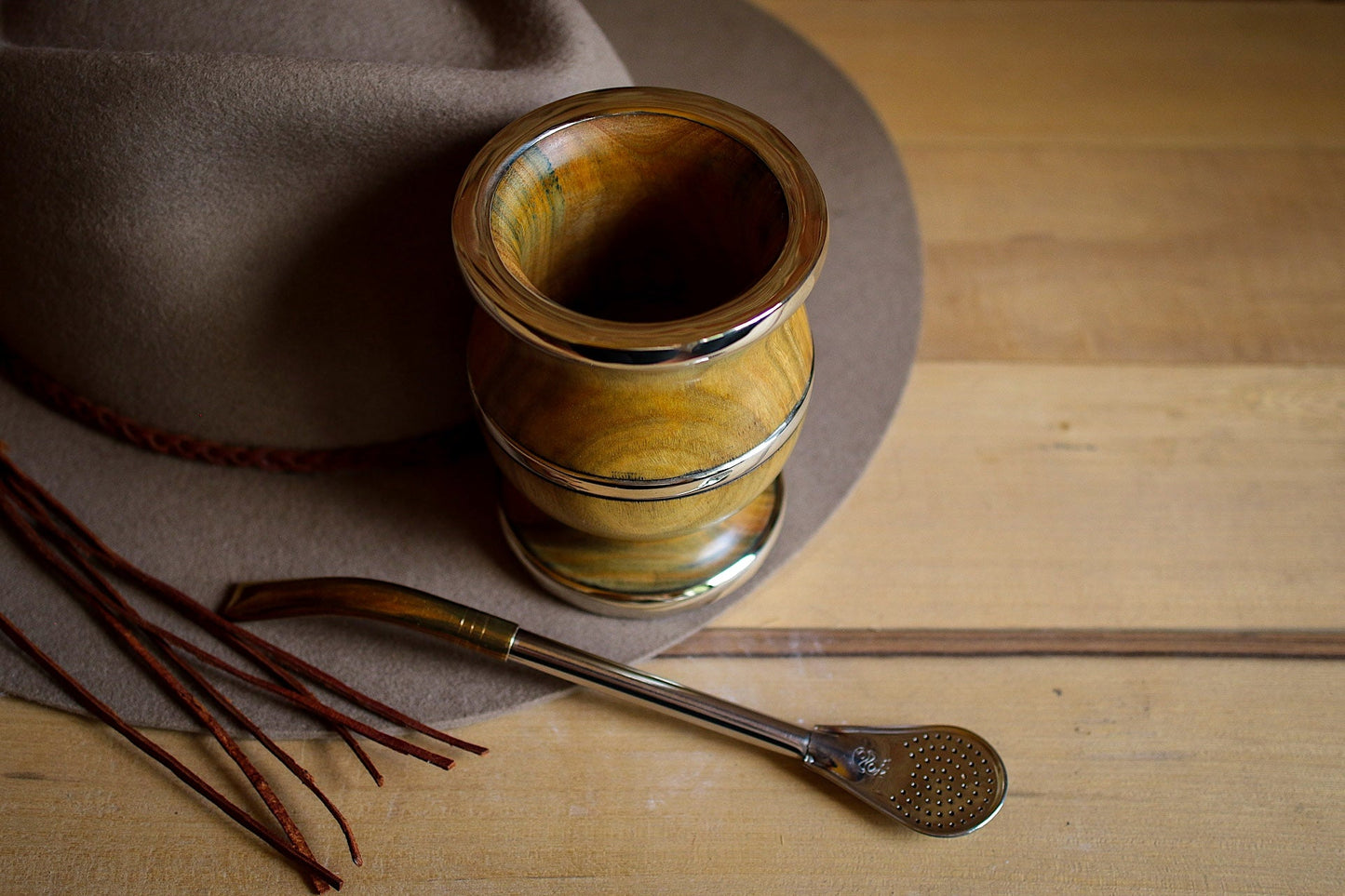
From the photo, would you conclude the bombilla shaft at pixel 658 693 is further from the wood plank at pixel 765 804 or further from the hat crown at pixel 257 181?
the hat crown at pixel 257 181

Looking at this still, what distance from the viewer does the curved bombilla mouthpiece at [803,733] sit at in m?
0.54

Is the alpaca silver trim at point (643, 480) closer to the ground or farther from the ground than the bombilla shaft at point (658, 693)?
farther from the ground

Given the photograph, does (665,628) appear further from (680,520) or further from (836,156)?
(836,156)

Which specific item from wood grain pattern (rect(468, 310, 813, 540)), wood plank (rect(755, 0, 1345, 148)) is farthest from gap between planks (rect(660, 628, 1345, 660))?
wood plank (rect(755, 0, 1345, 148))

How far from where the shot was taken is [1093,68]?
0.95 meters

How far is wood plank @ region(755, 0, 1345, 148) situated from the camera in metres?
0.91

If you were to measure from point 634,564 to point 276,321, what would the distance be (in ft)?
0.77

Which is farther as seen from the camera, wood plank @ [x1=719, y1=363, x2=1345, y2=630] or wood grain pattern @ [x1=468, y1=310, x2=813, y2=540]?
wood plank @ [x1=719, y1=363, x2=1345, y2=630]

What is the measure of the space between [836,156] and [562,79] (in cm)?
33

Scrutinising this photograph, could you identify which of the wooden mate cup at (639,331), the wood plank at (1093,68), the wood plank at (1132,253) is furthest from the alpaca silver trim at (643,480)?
the wood plank at (1093,68)

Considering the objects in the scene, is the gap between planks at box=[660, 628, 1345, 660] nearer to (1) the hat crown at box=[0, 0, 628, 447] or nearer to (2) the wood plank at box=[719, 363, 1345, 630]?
(2) the wood plank at box=[719, 363, 1345, 630]

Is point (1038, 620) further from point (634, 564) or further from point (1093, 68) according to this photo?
point (1093, 68)

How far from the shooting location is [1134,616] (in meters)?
0.62

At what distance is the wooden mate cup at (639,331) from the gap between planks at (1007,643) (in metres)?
0.04
